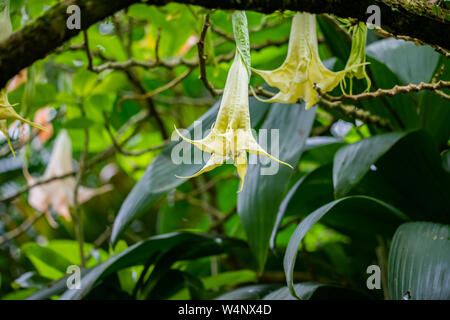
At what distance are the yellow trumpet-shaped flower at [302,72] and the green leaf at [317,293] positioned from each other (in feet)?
0.97

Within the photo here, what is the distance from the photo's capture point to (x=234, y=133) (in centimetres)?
39

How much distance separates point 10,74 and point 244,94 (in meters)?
0.21

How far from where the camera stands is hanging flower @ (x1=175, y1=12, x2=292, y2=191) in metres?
0.37

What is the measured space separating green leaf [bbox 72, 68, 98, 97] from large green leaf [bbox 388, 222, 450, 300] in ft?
2.00

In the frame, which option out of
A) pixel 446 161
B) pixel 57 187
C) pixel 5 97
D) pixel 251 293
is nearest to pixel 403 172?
pixel 446 161

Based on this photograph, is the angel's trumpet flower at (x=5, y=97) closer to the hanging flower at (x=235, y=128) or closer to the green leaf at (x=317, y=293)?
the hanging flower at (x=235, y=128)

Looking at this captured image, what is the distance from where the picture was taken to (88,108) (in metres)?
0.98

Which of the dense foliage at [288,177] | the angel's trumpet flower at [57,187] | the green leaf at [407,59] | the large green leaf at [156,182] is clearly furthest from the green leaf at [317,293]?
the angel's trumpet flower at [57,187]

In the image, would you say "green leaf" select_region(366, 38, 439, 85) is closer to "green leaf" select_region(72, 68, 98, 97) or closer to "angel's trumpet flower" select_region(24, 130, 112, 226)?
"green leaf" select_region(72, 68, 98, 97)

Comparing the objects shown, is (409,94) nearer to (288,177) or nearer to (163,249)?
(288,177)

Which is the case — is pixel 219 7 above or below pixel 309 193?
above

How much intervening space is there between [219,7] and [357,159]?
0.38 metres

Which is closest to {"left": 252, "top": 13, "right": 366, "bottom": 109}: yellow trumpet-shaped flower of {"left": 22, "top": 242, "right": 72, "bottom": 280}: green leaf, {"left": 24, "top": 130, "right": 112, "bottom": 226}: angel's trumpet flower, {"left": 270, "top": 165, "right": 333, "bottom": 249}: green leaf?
{"left": 270, "top": 165, "right": 333, "bottom": 249}: green leaf

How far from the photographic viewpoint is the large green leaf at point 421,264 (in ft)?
1.55
